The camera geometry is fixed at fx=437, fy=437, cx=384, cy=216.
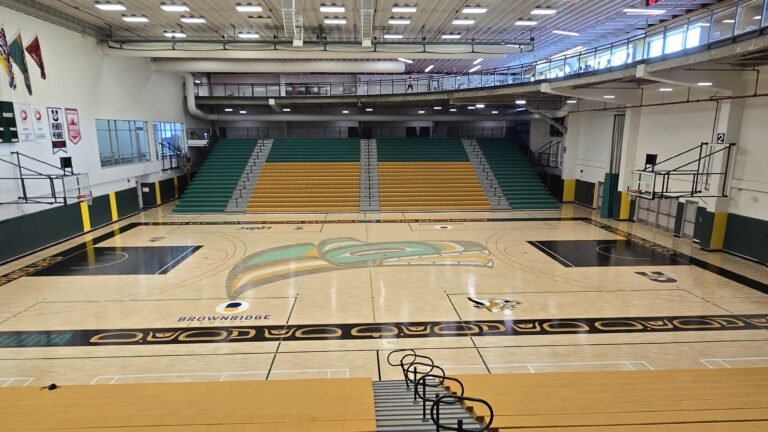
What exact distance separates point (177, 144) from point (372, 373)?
22716mm

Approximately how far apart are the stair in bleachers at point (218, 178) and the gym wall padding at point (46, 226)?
349 centimetres

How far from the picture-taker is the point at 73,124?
15.8 meters

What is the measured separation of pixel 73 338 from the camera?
325 inches

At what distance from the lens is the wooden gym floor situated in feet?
24.3

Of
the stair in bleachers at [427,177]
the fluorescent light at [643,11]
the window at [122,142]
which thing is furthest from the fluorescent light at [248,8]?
the fluorescent light at [643,11]

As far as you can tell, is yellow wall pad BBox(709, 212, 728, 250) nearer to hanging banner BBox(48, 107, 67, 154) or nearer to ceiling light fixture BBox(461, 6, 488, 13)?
ceiling light fixture BBox(461, 6, 488, 13)

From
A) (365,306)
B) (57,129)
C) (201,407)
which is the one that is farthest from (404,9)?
(201,407)

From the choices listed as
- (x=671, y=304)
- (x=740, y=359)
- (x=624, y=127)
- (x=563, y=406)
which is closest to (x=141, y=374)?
(x=563, y=406)

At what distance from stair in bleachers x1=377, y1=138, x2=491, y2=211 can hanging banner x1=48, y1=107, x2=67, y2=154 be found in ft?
42.7

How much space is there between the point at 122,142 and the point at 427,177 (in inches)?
591

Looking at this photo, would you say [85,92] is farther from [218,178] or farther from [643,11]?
[643,11]

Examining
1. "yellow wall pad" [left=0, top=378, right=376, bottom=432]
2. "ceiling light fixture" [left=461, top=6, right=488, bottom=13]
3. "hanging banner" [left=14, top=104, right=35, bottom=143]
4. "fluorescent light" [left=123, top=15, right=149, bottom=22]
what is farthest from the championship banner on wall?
"ceiling light fixture" [left=461, top=6, right=488, bottom=13]

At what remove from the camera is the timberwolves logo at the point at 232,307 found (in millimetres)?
9453

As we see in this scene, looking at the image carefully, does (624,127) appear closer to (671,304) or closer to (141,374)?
(671,304)
